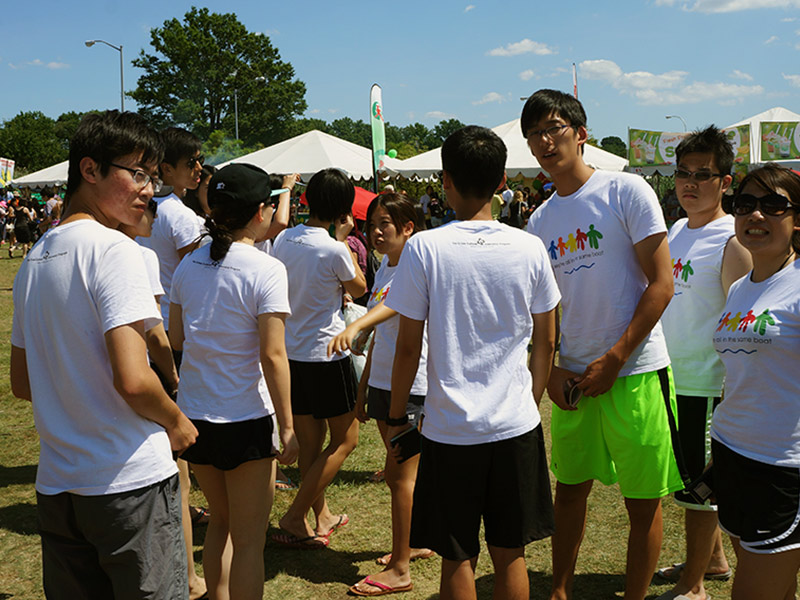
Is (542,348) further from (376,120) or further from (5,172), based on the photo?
(5,172)

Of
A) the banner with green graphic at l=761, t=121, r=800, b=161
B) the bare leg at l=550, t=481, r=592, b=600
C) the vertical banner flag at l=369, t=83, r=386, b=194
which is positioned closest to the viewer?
the bare leg at l=550, t=481, r=592, b=600

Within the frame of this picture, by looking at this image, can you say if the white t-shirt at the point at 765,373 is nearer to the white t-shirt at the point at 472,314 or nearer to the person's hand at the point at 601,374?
the person's hand at the point at 601,374

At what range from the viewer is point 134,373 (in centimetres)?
195

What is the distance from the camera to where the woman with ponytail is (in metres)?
Answer: 2.78

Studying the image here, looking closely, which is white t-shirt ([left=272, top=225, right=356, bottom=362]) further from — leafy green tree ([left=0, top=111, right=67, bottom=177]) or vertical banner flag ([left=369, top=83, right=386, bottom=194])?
leafy green tree ([left=0, top=111, right=67, bottom=177])

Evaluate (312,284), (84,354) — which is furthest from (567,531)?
(84,354)

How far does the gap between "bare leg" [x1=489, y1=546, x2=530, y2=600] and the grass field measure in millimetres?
1118

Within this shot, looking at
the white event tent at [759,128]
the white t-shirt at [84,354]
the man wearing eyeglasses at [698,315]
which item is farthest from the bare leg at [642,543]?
the white event tent at [759,128]

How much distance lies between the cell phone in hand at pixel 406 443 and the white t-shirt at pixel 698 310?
52.2 inches

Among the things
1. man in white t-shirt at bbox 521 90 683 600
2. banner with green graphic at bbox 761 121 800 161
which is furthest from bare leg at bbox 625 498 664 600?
banner with green graphic at bbox 761 121 800 161

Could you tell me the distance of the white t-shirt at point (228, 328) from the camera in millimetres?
2771

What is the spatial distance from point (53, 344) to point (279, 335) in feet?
3.08

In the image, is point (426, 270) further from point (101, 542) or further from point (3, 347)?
point (3, 347)

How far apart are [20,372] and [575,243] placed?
2226mm
